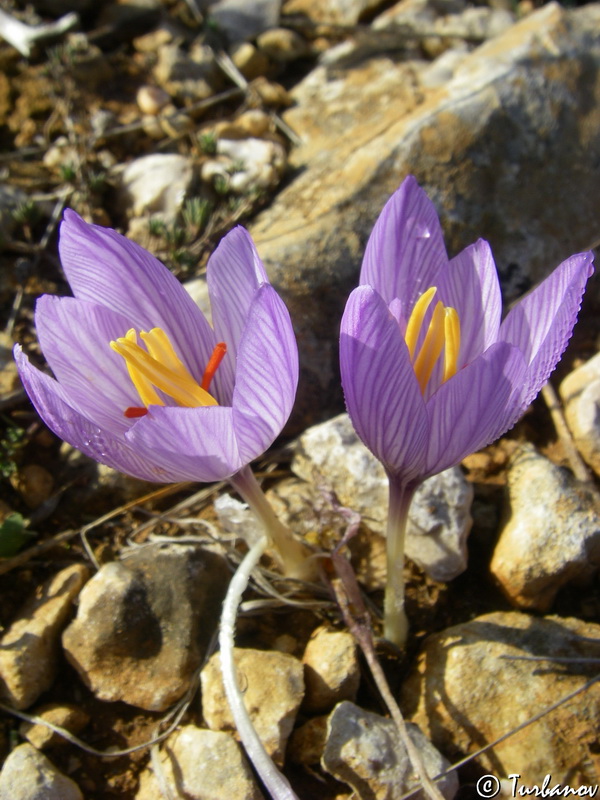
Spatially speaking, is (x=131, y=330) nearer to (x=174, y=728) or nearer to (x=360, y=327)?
(x=360, y=327)

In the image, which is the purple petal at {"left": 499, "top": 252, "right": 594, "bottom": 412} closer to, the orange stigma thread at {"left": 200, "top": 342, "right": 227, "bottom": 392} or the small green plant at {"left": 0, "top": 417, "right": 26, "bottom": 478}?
the orange stigma thread at {"left": 200, "top": 342, "right": 227, "bottom": 392}

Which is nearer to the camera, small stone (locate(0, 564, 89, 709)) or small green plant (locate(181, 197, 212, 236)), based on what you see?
small stone (locate(0, 564, 89, 709))

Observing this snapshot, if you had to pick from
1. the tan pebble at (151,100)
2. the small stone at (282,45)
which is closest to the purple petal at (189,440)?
the tan pebble at (151,100)

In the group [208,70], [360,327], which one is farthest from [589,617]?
[208,70]

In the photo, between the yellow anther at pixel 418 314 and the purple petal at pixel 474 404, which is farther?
the yellow anther at pixel 418 314

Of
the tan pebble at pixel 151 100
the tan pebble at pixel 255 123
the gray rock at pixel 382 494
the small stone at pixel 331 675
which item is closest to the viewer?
the small stone at pixel 331 675

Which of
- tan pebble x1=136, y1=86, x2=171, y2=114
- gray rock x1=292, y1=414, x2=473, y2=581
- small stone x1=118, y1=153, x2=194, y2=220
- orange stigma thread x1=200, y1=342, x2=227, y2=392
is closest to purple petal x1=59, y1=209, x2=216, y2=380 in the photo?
orange stigma thread x1=200, y1=342, x2=227, y2=392

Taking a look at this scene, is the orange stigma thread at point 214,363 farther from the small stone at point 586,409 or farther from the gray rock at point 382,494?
the small stone at point 586,409
